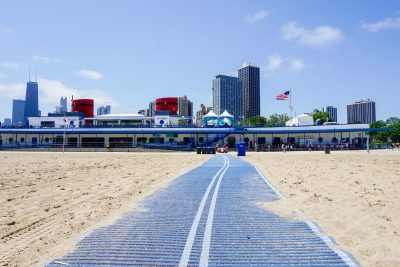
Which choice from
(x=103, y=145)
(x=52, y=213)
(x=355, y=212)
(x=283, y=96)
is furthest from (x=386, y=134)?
(x=52, y=213)

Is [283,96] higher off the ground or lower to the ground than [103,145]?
higher

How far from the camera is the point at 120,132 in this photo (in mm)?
64125

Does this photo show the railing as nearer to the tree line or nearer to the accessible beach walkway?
the accessible beach walkway

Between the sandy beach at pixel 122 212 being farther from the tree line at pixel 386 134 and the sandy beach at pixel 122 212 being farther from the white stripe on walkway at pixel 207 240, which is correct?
the tree line at pixel 386 134

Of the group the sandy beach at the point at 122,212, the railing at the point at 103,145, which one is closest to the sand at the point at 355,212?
the sandy beach at the point at 122,212

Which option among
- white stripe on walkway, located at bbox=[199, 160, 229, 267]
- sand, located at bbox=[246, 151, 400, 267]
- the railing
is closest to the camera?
white stripe on walkway, located at bbox=[199, 160, 229, 267]

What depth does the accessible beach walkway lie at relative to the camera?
16.5 feet

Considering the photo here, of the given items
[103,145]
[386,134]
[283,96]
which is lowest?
[103,145]

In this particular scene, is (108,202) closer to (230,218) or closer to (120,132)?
(230,218)

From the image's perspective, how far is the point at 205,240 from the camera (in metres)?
5.96

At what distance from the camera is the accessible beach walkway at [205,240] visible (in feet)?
16.5

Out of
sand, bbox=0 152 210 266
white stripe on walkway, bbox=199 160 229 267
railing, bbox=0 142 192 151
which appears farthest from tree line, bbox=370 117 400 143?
white stripe on walkway, bbox=199 160 229 267

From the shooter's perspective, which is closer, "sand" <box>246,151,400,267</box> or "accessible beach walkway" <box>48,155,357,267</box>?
"accessible beach walkway" <box>48,155,357,267</box>

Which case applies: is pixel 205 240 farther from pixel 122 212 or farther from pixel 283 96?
pixel 283 96
